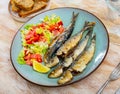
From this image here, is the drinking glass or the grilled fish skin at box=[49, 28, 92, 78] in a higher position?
the drinking glass

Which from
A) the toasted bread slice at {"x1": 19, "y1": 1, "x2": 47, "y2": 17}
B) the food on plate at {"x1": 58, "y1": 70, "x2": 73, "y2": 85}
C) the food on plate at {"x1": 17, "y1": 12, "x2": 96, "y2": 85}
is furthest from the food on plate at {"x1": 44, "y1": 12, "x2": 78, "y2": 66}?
the toasted bread slice at {"x1": 19, "y1": 1, "x2": 47, "y2": 17}

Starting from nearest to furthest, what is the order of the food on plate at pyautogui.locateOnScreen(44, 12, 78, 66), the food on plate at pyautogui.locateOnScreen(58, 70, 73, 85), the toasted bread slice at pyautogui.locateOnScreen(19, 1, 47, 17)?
1. the food on plate at pyautogui.locateOnScreen(58, 70, 73, 85)
2. the food on plate at pyautogui.locateOnScreen(44, 12, 78, 66)
3. the toasted bread slice at pyautogui.locateOnScreen(19, 1, 47, 17)

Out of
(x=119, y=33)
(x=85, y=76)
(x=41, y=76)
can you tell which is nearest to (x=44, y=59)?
(x=41, y=76)

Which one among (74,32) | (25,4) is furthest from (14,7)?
(74,32)

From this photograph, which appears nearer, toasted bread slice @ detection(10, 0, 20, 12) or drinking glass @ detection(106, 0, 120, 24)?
drinking glass @ detection(106, 0, 120, 24)

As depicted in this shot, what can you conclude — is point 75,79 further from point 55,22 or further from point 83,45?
point 55,22

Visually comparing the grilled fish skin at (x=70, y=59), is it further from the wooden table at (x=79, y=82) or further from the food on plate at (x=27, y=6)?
the food on plate at (x=27, y=6)

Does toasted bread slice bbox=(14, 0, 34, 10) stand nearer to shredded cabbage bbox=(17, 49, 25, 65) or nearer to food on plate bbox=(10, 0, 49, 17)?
food on plate bbox=(10, 0, 49, 17)
